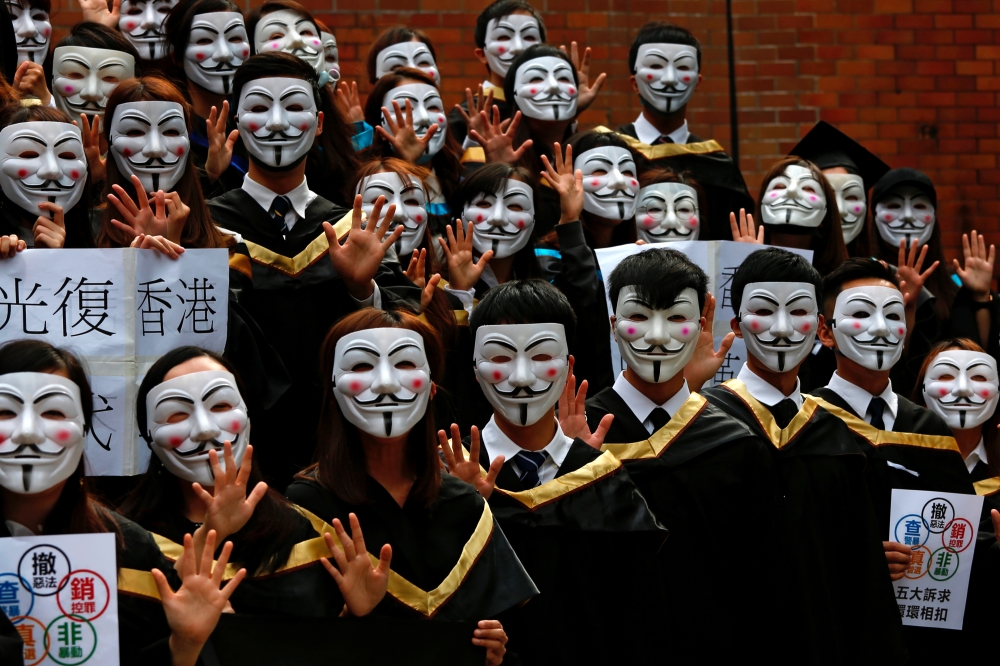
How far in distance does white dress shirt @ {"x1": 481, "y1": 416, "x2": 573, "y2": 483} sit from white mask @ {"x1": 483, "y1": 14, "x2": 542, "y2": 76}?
3.54 metres

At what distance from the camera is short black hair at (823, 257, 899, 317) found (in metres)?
5.97

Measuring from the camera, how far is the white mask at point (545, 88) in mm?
7279

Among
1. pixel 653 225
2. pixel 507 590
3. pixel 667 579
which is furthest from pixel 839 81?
pixel 507 590

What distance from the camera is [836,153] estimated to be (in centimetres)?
775

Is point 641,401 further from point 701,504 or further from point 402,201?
point 402,201

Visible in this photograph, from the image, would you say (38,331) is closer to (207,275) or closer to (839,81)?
(207,275)

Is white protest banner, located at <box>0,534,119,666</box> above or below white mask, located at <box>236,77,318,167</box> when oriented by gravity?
below

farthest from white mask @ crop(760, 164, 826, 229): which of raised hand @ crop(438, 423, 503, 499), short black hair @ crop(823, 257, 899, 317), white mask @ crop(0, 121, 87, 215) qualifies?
white mask @ crop(0, 121, 87, 215)

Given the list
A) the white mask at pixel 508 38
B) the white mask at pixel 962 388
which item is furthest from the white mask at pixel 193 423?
A: the white mask at pixel 508 38

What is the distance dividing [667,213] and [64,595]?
374cm

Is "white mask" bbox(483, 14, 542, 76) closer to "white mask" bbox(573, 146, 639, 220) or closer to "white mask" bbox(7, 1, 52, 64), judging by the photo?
"white mask" bbox(573, 146, 639, 220)

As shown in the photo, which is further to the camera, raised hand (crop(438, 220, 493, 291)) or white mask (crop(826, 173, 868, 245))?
white mask (crop(826, 173, 868, 245))

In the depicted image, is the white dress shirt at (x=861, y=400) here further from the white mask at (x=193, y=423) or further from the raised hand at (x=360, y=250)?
A: the white mask at (x=193, y=423)

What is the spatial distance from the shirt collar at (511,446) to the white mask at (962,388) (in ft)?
6.31
